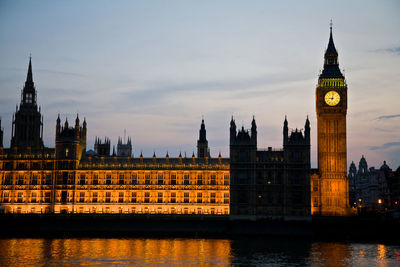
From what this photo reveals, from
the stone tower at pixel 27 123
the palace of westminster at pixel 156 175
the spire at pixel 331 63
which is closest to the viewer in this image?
the palace of westminster at pixel 156 175

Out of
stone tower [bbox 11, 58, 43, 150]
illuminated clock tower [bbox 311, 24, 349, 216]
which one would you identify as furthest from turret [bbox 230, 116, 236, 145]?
stone tower [bbox 11, 58, 43, 150]

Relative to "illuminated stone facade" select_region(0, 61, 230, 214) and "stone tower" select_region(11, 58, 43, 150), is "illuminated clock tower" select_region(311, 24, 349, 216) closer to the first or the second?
A: "illuminated stone facade" select_region(0, 61, 230, 214)

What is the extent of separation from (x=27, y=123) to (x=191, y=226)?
64544 mm

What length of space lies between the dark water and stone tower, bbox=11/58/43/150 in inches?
2080

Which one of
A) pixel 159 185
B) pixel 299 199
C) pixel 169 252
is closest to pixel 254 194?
pixel 299 199

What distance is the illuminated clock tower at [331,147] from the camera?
14312 cm

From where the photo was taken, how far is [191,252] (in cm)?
9850

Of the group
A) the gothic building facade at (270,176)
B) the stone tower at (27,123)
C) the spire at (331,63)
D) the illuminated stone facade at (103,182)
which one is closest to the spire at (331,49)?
the spire at (331,63)

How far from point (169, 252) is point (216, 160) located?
172 ft

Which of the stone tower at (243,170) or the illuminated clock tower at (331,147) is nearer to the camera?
the stone tower at (243,170)

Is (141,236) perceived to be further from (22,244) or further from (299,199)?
(299,199)

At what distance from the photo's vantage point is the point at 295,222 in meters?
130

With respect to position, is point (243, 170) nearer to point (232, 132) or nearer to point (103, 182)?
point (232, 132)

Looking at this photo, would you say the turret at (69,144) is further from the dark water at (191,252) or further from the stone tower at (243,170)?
the stone tower at (243,170)
